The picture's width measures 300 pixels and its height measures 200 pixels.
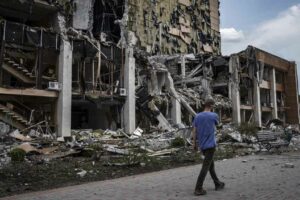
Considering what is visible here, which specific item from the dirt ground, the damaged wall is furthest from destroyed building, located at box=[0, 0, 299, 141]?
the dirt ground

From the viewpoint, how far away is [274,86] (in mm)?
53969

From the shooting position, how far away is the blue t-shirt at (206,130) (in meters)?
8.05

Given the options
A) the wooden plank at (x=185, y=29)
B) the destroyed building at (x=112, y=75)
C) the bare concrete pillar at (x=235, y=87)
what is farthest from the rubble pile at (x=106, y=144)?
the wooden plank at (x=185, y=29)

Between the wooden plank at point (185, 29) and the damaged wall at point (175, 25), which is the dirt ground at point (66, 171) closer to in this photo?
the damaged wall at point (175, 25)

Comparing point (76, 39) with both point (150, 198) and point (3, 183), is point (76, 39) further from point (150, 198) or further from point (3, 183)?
point (150, 198)

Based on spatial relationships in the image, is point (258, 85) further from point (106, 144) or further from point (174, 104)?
point (106, 144)

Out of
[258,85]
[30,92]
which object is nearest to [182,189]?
[30,92]

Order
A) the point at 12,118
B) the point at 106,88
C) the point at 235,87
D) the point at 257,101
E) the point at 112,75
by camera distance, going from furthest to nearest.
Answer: the point at 257,101 → the point at 235,87 → the point at 112,75 → the point at 106,88 → the point at 12,118

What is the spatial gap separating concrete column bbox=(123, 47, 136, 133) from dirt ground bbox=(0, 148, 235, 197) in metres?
15.1

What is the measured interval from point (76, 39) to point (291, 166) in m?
19.6

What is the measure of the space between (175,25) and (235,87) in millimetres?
20661

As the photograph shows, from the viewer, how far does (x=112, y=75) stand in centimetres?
3172

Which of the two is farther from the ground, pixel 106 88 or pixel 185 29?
pixel 185 29

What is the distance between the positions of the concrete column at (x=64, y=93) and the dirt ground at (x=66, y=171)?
35.4 feet
